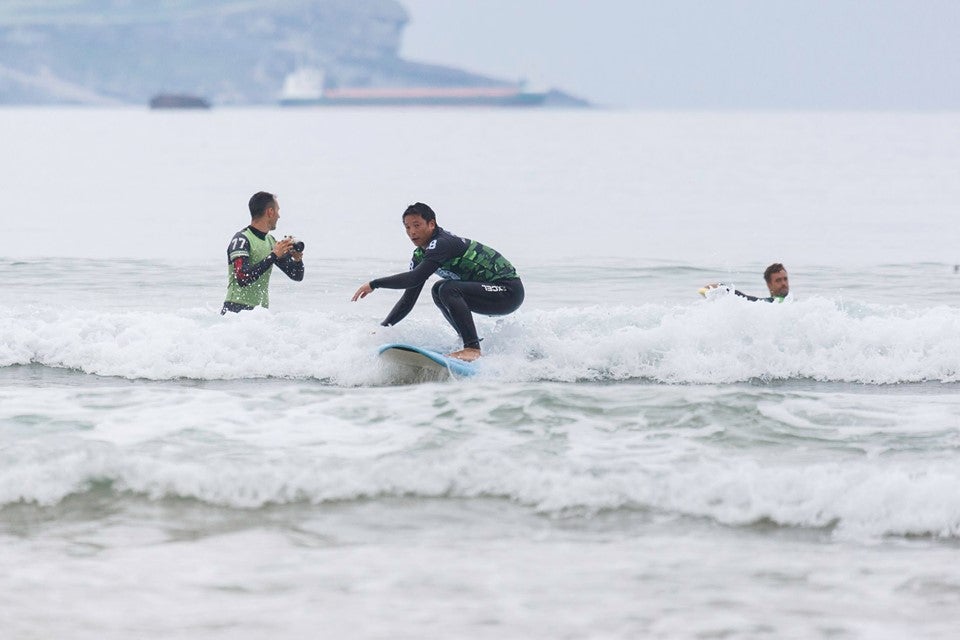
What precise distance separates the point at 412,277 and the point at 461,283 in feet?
2.35

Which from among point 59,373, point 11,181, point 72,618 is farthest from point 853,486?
point 11,181

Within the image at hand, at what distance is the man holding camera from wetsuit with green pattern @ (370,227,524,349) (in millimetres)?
1124

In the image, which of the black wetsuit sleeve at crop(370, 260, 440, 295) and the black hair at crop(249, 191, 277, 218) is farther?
the black hair at crop(249, 191, 277, 218)

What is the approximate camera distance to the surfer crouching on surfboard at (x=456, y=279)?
12.2 metres

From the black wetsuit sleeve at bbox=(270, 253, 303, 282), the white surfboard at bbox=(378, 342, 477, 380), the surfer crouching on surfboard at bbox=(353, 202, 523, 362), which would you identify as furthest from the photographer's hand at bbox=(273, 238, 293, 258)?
the white surfboard at bbox=(378, 342, 477, 380)

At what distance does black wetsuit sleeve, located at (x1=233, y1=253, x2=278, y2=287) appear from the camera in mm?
12990

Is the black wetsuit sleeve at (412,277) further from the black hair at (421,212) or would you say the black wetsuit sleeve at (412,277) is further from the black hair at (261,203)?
the black hair at (261,203)

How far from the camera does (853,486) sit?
834cm

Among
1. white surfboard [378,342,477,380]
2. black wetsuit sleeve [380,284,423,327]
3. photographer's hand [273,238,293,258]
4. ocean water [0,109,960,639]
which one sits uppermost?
photographer's hand [273,238,293,258]

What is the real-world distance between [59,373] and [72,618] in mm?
7138

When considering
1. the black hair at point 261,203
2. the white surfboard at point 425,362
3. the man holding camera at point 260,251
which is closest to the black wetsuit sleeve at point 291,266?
the man holding camera at point 260,251

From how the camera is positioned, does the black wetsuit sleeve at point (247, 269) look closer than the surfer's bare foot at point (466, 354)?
No

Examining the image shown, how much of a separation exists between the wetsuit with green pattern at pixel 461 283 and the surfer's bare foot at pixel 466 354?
56 millimetres

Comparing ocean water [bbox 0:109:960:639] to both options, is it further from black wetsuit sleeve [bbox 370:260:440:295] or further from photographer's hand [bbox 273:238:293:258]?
photographer's hand [bbox 273:238:293:258]
